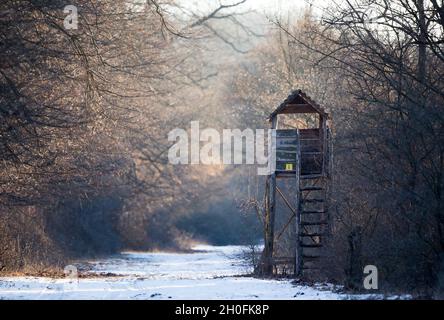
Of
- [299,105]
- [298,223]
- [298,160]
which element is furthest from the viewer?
[299,105]

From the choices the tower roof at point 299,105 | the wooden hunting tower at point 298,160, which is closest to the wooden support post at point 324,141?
the wooden hunting tower at point 298,160

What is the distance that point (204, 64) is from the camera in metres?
58.4

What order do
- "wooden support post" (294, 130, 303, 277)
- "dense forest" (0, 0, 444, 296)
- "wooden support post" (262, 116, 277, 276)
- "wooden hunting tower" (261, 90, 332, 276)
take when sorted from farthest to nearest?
"wooden support post" (262, 116, 277, 276), "wooden hunting tower" (261, 90, 332, 276), "wooden support post" (294, 130, 303, 277), "dense forest" (0, 0, 444, 296)

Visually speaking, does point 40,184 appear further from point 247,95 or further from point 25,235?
point 247,95

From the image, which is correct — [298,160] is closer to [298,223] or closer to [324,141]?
[324,141]

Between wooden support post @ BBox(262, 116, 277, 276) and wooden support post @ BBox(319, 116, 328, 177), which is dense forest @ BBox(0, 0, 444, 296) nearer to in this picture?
wooden support post @ BBox(319, 116, 328, 177)

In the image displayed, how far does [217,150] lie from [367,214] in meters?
38.9

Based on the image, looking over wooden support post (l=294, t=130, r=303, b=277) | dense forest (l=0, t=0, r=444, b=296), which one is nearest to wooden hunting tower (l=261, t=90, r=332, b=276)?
wooden support post (l=294, t=130, r=303, b=277)

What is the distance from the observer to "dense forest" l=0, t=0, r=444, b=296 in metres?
18.7

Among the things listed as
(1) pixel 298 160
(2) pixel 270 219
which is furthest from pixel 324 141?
(2) pixel 270 219

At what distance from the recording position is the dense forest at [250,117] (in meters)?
18.7

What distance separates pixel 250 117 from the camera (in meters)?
48.8

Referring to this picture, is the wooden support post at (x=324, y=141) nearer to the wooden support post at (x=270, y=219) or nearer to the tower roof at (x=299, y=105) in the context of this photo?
the tower roof at (x=299, y=105)
